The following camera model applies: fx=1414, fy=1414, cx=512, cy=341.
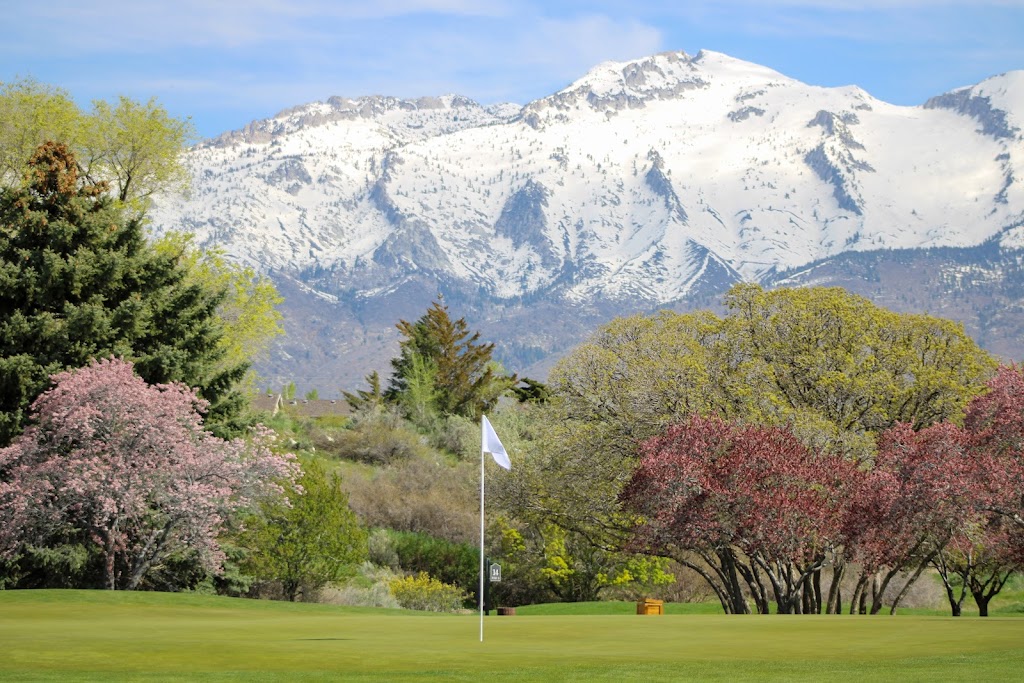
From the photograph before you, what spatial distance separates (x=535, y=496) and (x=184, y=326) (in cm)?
1244

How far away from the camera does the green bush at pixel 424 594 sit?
157ft

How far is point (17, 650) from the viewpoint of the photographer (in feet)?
71.0

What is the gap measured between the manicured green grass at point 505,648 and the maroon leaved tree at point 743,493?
19.8 feet

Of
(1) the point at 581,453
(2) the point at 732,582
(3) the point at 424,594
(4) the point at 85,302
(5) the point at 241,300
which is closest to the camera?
(2) the point at 732,582

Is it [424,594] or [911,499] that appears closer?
[911,499]

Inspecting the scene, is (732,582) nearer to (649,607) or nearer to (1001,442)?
(649,607)

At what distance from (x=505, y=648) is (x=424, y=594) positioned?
83.9 feet

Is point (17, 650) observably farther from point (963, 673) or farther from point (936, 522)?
point (936, 522)

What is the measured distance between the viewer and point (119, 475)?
38406mm

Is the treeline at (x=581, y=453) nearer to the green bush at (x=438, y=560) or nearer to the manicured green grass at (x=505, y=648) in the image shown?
the green bush at (x=438, y=560)

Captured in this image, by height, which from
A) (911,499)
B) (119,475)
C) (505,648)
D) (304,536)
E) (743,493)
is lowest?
(505,648)

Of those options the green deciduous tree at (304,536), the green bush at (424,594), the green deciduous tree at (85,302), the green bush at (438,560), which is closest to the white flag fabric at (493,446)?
the green deciduous tree at (304,536)

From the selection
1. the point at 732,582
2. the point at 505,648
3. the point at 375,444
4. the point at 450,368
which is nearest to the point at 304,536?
the point at 732,582

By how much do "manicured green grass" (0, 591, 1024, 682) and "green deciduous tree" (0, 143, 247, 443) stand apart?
11.9 meters
